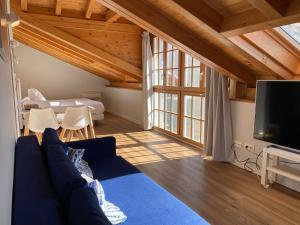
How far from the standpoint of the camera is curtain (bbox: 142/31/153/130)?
5.73 metres

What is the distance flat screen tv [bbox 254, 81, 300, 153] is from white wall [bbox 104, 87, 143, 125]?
13.0 ft

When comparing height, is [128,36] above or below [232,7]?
above

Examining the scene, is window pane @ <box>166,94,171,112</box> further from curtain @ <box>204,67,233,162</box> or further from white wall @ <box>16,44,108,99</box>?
white wall @ <box>16,44,108,99</box>

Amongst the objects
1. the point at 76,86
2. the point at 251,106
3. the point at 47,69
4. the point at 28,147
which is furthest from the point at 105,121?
the point at 28,147

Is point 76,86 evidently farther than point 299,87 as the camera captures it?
Yes

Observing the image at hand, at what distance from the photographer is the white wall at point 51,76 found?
8.77m

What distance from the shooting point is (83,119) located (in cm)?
457

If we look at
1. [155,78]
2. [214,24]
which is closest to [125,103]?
[155,78]

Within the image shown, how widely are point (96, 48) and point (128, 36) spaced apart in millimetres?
869

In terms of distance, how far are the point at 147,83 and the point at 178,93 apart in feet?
3.31

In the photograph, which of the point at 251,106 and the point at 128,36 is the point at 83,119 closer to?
the point at 128,36

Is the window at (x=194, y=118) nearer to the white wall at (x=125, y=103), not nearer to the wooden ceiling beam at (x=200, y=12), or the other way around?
the white wall at (x=125, y=103)

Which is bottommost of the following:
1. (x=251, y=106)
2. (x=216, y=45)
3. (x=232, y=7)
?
(x=251, y=106)

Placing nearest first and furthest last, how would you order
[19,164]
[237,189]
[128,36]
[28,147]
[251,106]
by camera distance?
[19,164], [28,147], [237,189], [251,106], [128,36]
